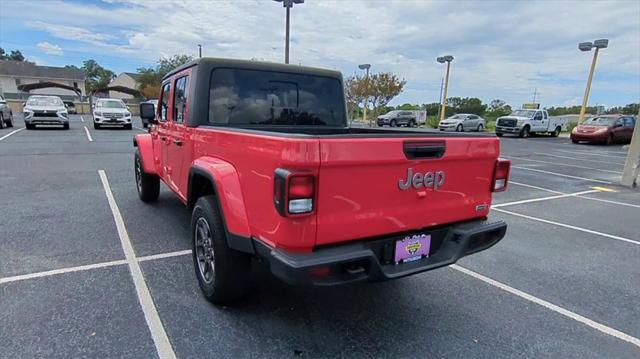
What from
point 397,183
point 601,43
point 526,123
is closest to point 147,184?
point 397,183

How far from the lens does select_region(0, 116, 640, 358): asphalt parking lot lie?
2.63 meters

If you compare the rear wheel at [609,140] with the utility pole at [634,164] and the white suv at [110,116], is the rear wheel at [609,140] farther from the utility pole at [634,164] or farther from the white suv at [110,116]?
the white suv at [110,116]

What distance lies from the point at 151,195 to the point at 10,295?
3.10m

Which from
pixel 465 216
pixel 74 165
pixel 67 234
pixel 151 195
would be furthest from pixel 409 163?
Result: pixel 74 165

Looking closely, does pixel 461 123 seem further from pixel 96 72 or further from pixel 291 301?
pixel 96 72

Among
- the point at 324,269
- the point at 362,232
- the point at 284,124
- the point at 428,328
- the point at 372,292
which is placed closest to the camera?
the point at 324,269

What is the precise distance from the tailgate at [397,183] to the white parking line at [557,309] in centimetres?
115

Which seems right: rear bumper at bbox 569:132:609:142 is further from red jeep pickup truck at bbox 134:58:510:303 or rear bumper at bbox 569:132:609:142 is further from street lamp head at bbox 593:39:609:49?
red jeep pickup truck at bbox 134:58:510:303

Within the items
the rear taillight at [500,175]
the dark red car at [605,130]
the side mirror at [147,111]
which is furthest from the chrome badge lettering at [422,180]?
the dark red car at [605,130]

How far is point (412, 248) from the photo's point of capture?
8.70 ft

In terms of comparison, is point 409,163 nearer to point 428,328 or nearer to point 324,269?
point 324,269

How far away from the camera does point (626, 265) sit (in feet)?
14.2

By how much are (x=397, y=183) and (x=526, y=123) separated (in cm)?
2882

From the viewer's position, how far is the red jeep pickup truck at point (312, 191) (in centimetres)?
218
